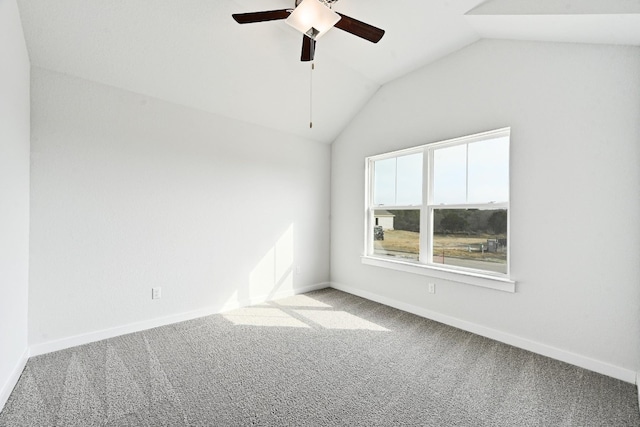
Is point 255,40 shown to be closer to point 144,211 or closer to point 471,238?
point 144,211

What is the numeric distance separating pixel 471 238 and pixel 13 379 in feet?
13.4

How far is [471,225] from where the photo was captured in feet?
10.5

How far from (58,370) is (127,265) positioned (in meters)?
0.98

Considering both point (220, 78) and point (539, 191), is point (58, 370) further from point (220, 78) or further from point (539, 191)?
point (539, 191)

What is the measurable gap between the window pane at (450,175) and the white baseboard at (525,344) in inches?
52.2

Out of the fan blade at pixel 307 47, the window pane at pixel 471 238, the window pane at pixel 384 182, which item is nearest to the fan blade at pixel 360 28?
the fan blade at pixel 307 47

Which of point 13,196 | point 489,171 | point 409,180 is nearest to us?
point 13,196

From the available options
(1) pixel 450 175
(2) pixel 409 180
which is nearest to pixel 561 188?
(1) pixel 450 175

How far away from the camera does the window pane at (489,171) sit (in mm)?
2900

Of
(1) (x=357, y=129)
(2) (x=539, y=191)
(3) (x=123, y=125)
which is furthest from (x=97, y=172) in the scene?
(2) (x=539, y=191)

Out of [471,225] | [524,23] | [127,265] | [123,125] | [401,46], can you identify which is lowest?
[127,265]

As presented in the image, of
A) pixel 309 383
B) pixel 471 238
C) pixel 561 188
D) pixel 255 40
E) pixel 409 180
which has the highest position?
pixel 255 40

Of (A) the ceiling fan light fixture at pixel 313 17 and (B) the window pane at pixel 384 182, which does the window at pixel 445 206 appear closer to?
(B) the window pane at pixel 384 182

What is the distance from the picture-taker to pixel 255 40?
9.48 ft
